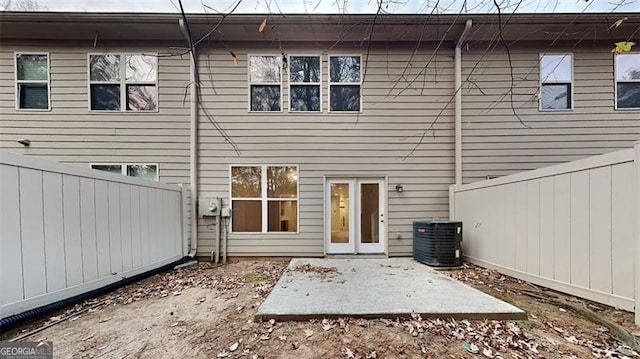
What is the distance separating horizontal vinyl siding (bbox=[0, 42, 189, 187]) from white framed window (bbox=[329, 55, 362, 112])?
319cm

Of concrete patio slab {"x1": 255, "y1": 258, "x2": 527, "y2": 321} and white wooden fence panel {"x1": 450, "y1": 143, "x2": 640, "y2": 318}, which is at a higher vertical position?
white wooden fence panel {"x1": 450, "y1": 143, "x2": 640, "y2": 318}

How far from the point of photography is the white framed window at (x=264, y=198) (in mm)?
6079

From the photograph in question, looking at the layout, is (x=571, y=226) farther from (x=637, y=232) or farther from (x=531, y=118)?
(x=531, y=118)

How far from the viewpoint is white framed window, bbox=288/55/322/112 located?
6.20m

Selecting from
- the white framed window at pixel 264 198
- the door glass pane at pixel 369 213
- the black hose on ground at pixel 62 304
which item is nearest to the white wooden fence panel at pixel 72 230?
the black hose on ground at pixel 62 304

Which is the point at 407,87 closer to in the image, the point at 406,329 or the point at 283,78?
the point at 283,78

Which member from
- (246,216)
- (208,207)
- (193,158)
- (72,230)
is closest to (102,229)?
(72,230)

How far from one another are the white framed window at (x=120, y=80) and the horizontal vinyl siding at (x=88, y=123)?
0.12 meters

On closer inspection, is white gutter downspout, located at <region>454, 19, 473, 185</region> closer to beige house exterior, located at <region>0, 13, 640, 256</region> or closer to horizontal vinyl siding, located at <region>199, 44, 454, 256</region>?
beige house exterior, located at <region>0, 13, 640, 256</region>

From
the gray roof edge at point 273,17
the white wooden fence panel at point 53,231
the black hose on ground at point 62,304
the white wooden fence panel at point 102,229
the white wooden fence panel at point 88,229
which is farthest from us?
the gray roof edge at point 273,17

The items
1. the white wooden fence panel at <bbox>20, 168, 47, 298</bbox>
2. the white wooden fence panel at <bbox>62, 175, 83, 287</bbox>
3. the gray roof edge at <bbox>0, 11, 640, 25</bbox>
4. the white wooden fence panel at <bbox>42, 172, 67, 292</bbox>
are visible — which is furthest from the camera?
the gray roof edge at <bbox>0, 11, 640, 25</bbox>

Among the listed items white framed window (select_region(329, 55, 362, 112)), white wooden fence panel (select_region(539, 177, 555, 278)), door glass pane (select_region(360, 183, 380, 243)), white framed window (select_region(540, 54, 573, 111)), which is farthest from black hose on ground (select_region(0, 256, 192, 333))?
white framed window (select_region(540, 54, 573, 111))

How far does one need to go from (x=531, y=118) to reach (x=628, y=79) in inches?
82.3

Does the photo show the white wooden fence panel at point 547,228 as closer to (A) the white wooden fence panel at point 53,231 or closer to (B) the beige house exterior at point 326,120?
(B) the beige house exterior at point 326,120
